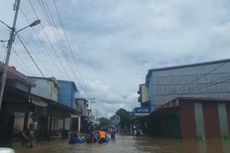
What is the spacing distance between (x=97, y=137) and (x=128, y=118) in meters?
72.8

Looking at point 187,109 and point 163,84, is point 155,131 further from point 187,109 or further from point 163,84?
point 187,109

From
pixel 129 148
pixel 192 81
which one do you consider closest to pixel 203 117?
pixel 129 148

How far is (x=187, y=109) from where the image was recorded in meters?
36.1

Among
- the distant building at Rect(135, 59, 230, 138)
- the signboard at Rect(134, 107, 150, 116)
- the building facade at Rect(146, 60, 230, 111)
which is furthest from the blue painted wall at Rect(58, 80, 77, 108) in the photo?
the building facade at Rect(146, 60, 230, 111)

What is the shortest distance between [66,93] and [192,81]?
24.6 meters

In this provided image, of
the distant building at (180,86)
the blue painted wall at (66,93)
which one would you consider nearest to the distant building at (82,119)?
the blue painted wall at (66,93)

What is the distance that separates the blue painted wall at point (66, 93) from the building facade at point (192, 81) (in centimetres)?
1632

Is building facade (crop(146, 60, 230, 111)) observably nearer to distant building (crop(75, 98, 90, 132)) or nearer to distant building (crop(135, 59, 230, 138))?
distant building (crop(135, 59, 230, 138))

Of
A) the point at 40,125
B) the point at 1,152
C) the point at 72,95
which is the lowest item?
the point at 1,152

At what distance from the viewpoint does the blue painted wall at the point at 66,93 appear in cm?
6651

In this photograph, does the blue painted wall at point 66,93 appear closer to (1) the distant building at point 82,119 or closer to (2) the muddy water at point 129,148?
(1) the distant building at point 82,119

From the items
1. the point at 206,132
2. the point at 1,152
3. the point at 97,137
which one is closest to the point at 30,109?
the point at 97,137

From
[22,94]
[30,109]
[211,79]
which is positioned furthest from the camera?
[211,79]

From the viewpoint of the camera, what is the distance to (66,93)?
6719 centimetres
